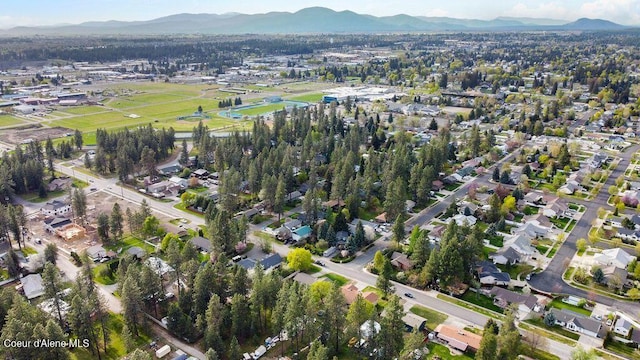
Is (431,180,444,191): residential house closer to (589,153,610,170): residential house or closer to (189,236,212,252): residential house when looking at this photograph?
(589,153,610,170): residential house

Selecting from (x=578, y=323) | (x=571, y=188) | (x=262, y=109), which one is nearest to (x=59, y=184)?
(x=262, y=109)

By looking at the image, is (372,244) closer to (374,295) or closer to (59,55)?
(374,295)

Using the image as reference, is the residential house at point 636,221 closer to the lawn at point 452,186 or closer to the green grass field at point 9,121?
the lawn at point 452,186

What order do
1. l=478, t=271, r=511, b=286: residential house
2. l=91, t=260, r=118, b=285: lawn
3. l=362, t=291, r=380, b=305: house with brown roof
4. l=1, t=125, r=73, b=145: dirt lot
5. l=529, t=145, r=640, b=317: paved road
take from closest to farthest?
l=362, t=291, r=380, b=305: house with brown roof
l=529, t=145, r=640, b=317: paved road
l=478, t=271, r=511, b=286: residential house
l=91, t=260, r=118, b=285: lawn
l=1, t=125, r=73, b=145: dirt lot

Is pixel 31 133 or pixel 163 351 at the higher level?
pixel 31 133

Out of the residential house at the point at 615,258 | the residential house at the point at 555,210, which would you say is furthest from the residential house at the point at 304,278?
the residential house at the point at 555,210

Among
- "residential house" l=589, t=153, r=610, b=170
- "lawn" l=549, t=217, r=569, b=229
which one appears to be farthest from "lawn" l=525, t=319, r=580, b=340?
"residential house" l=589, t=153, r=610, b=170

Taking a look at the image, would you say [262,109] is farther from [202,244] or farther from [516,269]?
[516,269]
